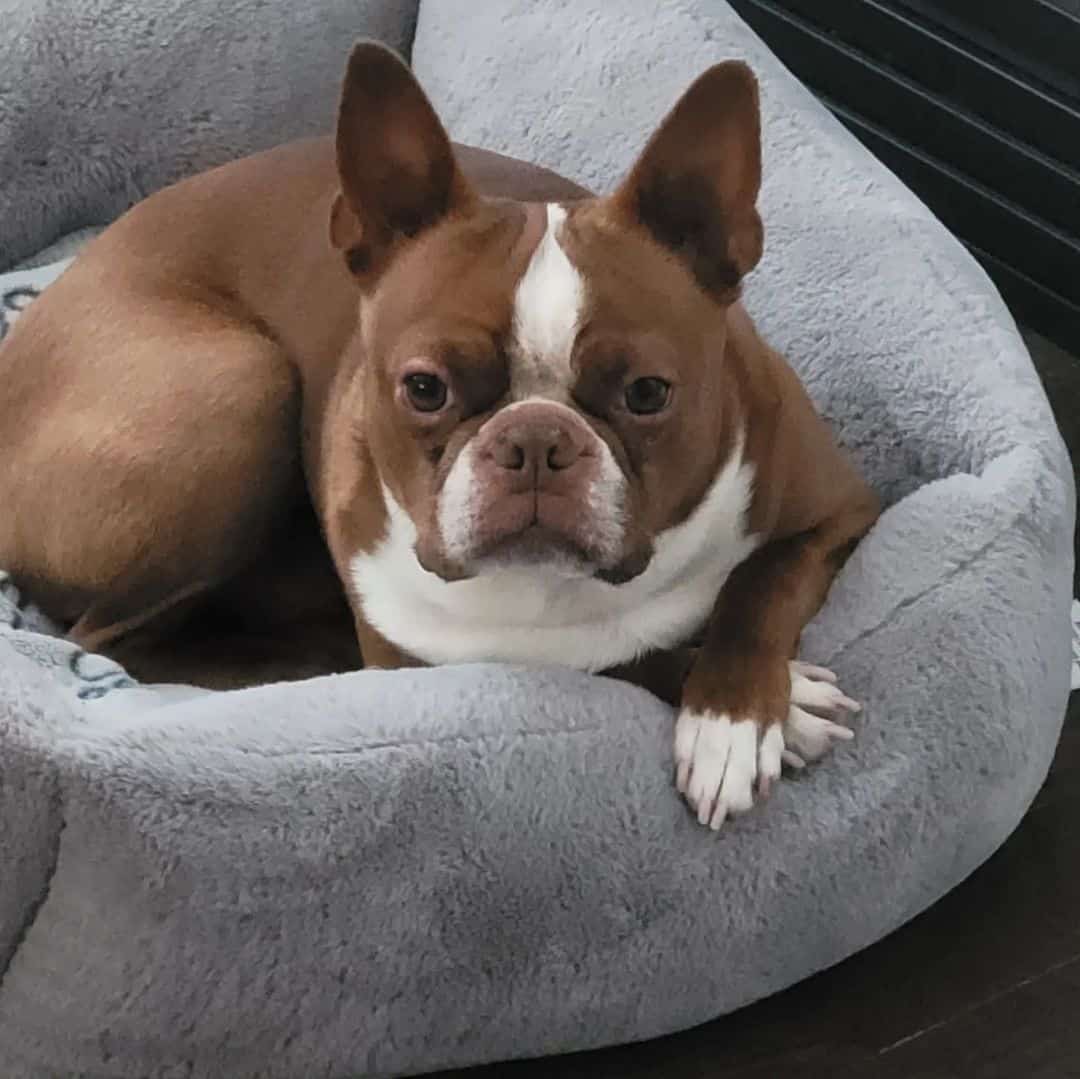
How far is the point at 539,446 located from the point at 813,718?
0.38 m

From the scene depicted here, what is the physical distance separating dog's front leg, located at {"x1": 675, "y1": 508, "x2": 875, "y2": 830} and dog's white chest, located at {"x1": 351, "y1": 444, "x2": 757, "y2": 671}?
0.04 meters

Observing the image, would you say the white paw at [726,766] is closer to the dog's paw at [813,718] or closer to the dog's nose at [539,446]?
the dog's paw at [813,718]

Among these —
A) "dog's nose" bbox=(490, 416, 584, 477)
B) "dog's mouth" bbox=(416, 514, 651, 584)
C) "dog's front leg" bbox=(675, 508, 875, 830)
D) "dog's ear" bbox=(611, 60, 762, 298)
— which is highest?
"dog's ear" bbox=(611, 60, 762, 298)

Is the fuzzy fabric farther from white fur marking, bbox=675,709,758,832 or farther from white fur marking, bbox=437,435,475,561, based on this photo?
white fur marking, bbox=675,709,758,832

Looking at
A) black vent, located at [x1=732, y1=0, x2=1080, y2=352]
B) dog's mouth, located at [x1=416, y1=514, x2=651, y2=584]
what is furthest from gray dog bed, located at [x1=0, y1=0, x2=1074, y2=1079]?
black vent, located at [x1=732, y1=0, x2=1080, y2=352]

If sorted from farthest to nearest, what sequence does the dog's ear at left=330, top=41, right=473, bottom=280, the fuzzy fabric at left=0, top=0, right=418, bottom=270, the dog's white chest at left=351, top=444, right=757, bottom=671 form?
the fuzzy fabric at left=0, top=0, right=418, bottom=270 < the dog's white chest at left=351, top=444, right=757, bottom=671 < the dog's ear at left=330, top=41, right=473, bottom=280

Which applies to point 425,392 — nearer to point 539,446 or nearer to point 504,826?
point 539,446

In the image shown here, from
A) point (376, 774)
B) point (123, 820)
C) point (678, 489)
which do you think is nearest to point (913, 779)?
point (678, 489)

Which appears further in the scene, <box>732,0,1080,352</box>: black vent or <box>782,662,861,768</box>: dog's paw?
<box>732,0,1080,352</box>: black vent

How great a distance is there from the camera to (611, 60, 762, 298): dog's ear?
1.46m

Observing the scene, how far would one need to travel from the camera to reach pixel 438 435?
148cm

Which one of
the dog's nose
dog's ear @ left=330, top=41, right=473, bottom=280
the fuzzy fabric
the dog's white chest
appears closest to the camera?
the dog's nose

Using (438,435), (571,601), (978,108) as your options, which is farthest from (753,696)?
(978,108)

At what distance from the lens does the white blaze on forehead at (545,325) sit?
4.61 feet
